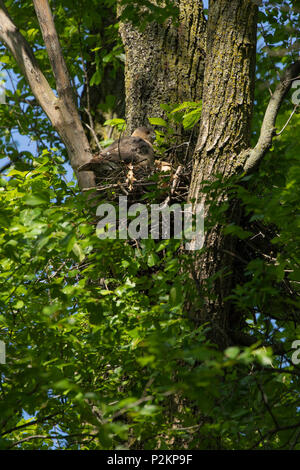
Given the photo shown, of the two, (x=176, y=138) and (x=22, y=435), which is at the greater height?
(x=176, y=138)

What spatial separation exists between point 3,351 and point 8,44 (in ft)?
8.79

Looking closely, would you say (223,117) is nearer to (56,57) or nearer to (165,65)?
(165,65)

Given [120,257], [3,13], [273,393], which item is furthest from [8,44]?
[273,393]

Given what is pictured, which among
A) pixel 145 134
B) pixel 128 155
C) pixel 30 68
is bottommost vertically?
pixel 128 155

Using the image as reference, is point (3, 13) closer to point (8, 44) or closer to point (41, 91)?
point (8, 44)

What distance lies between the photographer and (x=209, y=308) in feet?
10.6

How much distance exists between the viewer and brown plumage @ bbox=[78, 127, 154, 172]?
13.1 ft

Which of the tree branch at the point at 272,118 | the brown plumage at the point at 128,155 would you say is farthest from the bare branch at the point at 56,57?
the tree branch at the point at 272,118

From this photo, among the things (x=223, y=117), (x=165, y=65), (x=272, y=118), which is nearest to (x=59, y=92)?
(x=165, y=65)

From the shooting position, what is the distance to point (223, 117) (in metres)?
3.44

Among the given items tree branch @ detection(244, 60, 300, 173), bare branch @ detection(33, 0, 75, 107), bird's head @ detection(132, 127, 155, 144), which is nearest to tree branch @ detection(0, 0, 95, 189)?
bare branch @ detection(33, 0, 75, 107)

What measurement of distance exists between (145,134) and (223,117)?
1.03 m
